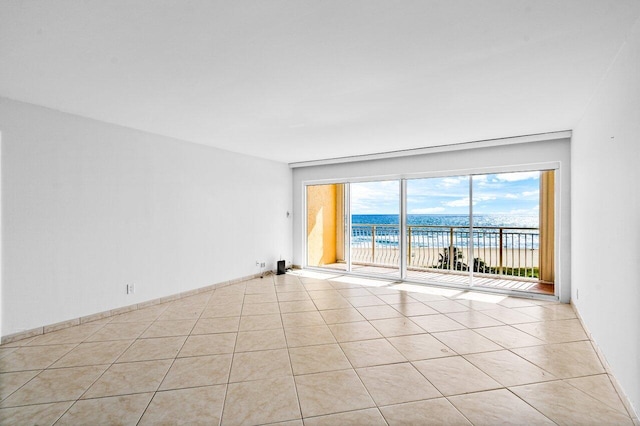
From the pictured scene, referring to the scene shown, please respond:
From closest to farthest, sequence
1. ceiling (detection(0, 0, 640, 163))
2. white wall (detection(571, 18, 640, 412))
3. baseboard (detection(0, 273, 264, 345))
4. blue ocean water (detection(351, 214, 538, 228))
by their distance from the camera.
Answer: ceiling (detection(0, 0, 640, 163)) → white wall (detection(571, 18, 640, 412)) → baseboard (detection(0, 273, 264, 345)) → blue ocean water (detection(351, 214, 538, 228))

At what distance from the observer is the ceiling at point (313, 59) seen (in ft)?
5.78

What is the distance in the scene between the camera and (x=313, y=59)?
7.59ft

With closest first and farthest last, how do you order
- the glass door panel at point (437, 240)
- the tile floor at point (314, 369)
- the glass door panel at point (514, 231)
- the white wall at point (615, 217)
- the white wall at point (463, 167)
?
the white wall at point (615, 217), the tile floor at point (314, 369), the white wall at point (463, 167), the glass door panel at point (514, 231), the glass door panel at point (437, 240)

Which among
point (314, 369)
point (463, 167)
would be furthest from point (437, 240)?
point (314, 369)

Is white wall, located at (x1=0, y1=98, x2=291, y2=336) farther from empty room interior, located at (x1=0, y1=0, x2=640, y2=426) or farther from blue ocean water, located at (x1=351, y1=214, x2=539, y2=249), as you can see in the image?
blue ocean water, located at (x1=351, y1=214, x2=539, y2=249)

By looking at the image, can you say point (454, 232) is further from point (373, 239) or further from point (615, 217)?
point (615, 217)

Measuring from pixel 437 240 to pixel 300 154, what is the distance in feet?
11.7

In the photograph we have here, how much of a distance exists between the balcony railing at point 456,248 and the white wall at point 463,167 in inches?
48.2

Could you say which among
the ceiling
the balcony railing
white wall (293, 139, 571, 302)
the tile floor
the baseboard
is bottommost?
the tile floor

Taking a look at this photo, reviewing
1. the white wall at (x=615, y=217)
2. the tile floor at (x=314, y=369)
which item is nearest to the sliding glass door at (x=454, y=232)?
the tile floor at (x=314, y=369)

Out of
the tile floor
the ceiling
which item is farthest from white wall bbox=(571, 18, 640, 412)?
the tile floor

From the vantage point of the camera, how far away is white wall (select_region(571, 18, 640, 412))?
194cm

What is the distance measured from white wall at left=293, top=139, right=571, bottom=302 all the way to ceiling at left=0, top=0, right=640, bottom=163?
73 centimetres

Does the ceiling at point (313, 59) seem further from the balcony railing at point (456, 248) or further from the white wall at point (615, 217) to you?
the balcony railing at point (456, 248)
